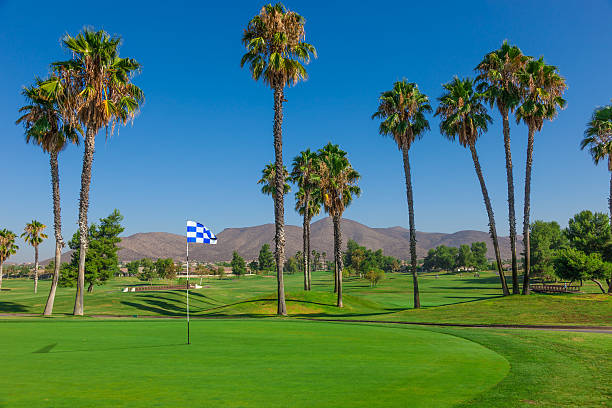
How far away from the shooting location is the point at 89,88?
32.9 meters

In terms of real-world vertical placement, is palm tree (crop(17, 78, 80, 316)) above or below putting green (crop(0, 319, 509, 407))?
above

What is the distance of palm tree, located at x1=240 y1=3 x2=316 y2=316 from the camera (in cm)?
3650

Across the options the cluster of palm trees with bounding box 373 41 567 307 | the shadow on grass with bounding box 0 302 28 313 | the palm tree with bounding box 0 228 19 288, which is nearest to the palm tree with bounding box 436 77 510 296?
the cluster of palm trees with bounding box 373 41 567 307

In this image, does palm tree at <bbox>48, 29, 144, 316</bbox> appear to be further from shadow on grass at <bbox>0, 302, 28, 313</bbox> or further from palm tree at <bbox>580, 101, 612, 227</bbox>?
palm tree at <bbox>580, 101, 612, 227</bbox>

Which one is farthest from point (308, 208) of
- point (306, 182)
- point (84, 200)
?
point (84, 200)

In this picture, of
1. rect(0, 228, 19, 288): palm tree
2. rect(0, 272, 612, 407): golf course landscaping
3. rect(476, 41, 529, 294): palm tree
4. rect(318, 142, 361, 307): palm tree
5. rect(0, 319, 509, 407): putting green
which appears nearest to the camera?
rect(0, 319, 509, 407): putting green

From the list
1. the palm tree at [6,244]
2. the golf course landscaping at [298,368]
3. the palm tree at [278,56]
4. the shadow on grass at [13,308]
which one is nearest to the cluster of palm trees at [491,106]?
the palm tree at [278,56]

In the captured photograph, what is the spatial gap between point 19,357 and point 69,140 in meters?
31.6

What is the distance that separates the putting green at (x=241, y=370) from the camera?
7910mm

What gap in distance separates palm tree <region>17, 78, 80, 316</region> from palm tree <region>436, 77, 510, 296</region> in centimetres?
3674

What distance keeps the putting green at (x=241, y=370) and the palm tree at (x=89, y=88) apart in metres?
21.3

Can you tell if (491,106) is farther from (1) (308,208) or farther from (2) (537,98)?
(1) (308,208)

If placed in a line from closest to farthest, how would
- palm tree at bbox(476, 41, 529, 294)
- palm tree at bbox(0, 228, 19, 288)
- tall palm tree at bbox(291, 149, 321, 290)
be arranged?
1. palm tree at bbox(476, 41, 529, 294)
2. tall palm tree at bbox(291, 149, 321, 290)
3. palm tree at bbox(0, 228, 19, 288)

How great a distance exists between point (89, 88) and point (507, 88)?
38.7 m
